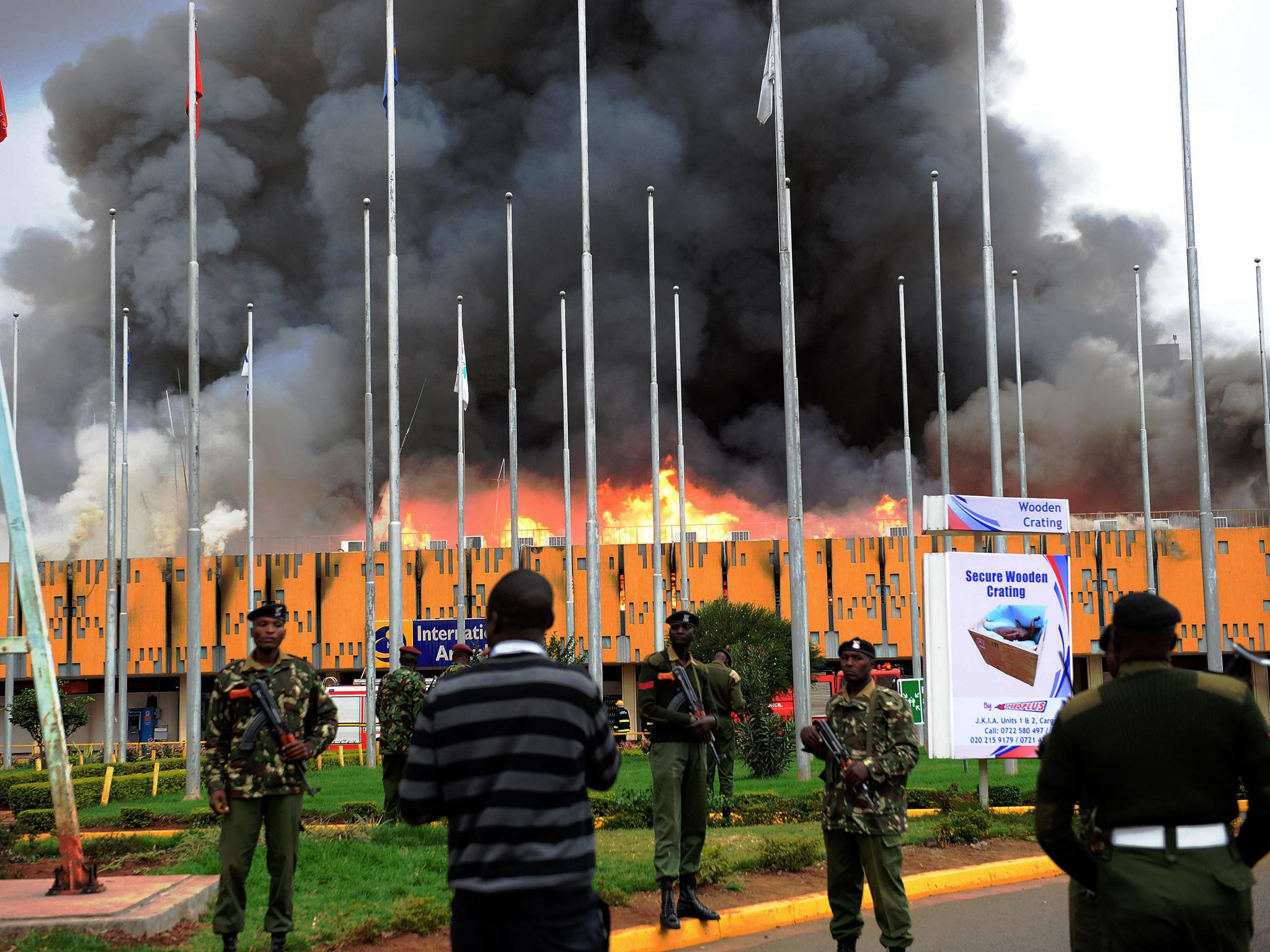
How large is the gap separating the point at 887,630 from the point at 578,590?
13.7m

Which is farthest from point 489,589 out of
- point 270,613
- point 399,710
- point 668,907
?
point 270,613

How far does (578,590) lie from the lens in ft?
185

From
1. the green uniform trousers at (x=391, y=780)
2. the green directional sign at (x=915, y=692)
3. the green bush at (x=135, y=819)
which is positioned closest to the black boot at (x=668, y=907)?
the green uniform trousers at (x=391, y=780)

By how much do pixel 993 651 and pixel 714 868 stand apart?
6242 millimetres

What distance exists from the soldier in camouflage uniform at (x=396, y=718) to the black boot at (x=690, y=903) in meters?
4.89

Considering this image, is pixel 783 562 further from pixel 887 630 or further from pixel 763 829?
pixel 763 829

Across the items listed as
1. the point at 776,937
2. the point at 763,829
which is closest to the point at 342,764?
the point at 763,829

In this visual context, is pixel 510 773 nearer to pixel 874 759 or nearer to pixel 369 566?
pixel 874 759

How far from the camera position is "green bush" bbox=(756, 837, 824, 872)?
10.8 m

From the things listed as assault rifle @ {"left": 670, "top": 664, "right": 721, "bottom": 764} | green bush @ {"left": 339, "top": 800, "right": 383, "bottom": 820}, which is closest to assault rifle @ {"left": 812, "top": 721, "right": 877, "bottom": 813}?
assault rifle @ {"left": 670, "top": 664, "right": 721, "bottom": 764}

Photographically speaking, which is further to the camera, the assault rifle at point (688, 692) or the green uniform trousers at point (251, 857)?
the assault rifle at point (688, 692)

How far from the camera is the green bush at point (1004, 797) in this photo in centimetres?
1542

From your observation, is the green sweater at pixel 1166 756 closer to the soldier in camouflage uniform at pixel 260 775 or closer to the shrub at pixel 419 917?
the soldier in camouflage uniform at pixel 260 775

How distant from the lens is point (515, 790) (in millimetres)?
4023
